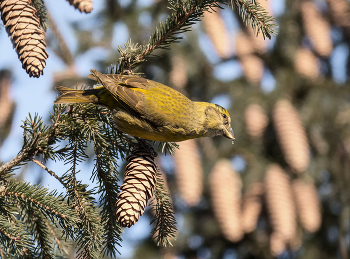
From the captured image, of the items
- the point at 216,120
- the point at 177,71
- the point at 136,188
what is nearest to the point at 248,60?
the point at 177,71

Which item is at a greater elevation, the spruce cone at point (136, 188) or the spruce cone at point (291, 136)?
the spruce cone at point (136, 188)

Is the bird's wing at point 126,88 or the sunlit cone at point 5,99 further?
the sunlit cone at point 5,99

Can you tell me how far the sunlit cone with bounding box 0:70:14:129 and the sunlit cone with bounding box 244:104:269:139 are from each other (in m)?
3.50

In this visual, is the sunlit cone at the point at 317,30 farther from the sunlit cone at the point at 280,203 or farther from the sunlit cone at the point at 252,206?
the sunlit cone at the point at 252,206

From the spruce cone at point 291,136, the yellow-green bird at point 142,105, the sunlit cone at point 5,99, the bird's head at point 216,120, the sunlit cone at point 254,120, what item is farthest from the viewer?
the sunlit cone at point 254,120

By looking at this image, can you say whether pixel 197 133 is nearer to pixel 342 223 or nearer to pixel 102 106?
pixel 102 106

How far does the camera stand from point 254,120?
5.69 m

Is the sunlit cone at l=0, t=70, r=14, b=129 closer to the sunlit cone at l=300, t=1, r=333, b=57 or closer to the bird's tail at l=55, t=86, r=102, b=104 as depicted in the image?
the bird's tail at l=55, t=86, r=102, b=104

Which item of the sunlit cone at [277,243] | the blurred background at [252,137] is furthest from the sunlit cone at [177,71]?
the sunlit cone at [277,243]

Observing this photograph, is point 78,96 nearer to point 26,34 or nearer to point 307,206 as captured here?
point 26,34

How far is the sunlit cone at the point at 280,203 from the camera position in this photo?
505 centimetres

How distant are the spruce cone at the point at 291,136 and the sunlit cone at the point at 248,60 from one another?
78 cm

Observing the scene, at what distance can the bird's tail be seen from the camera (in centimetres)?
249

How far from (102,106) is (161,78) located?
2.79 meters
